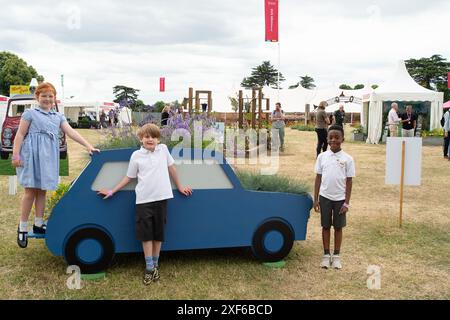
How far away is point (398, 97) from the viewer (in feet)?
67.3

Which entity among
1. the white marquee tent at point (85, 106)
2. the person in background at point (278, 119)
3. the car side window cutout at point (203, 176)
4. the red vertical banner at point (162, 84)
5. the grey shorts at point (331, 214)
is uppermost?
the red vertical banner at point (162, 84)

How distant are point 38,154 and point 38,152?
2 cm

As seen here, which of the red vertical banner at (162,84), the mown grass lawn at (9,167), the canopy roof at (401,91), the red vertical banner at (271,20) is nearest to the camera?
the mown grass lawn at (9,167)

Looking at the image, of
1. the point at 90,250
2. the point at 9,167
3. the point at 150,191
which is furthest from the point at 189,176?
the point at 9,167

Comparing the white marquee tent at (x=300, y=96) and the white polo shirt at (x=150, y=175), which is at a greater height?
the white marquee tent at (x=300, y=96)

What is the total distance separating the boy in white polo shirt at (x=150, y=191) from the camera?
12.7 ft

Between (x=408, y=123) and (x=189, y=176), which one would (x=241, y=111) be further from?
(x=189, y=176)

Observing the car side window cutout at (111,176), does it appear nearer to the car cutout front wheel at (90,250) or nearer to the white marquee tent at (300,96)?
the car cutout front wheel at (90,250)

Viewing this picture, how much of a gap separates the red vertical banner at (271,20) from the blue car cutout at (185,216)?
67.7 feet

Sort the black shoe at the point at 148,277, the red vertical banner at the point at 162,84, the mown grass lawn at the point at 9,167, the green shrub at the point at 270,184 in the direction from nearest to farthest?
the black shoe at the point at 148,277, the green shrub at the point at 270,184, the mown grass lawn at the point at 9,167, the red vertical banner at the point at 162,84

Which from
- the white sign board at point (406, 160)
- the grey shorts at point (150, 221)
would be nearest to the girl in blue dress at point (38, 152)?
the grey shorts at point (150, 221)

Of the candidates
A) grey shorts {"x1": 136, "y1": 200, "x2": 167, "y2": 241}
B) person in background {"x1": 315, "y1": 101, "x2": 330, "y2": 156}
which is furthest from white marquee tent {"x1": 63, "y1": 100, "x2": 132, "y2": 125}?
grey shorts {"x1": 136, "y1": 200, "x2": 167, "y2": 241}

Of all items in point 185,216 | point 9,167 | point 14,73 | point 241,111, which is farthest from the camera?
point 14,73
